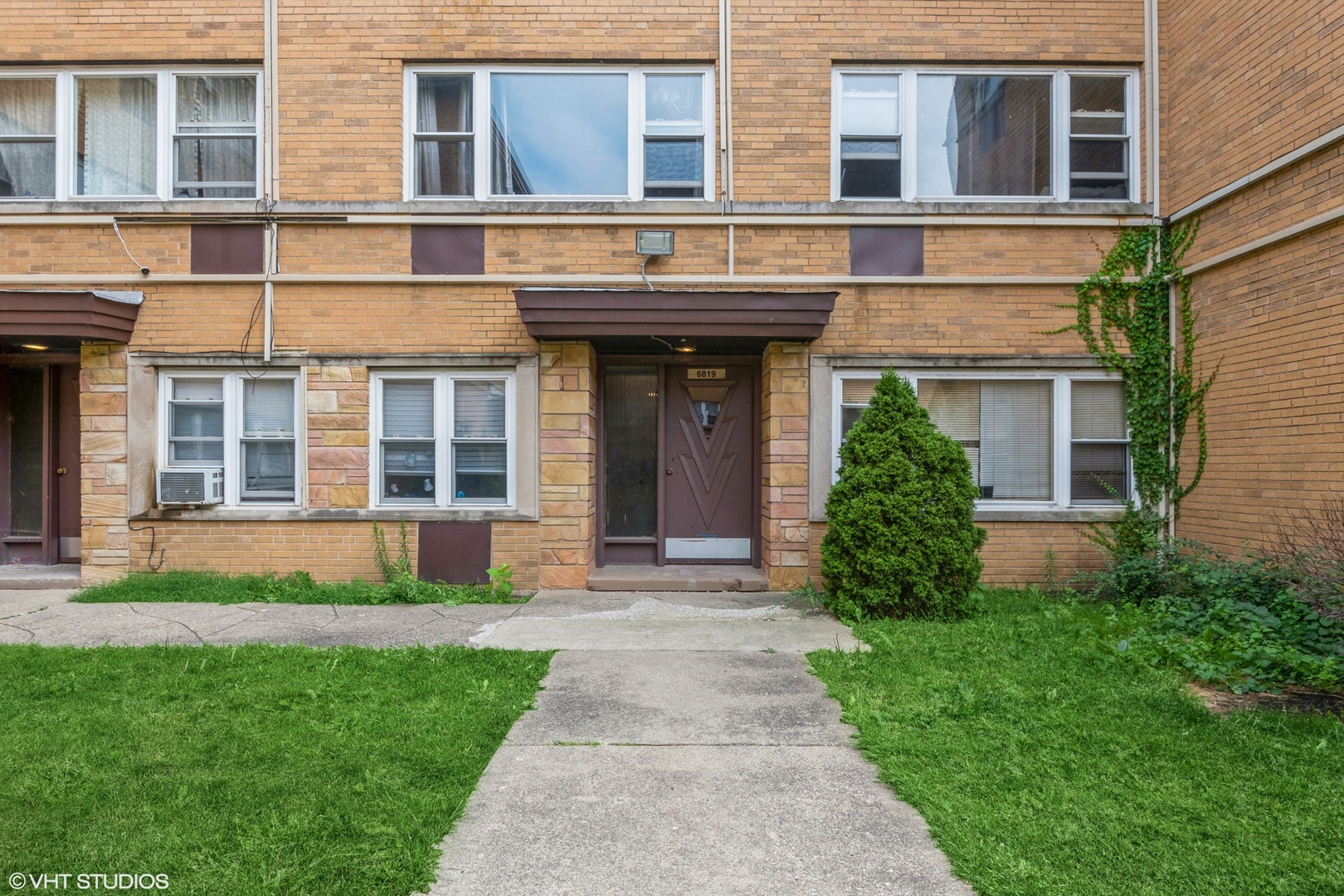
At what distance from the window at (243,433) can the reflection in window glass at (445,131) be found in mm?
2795

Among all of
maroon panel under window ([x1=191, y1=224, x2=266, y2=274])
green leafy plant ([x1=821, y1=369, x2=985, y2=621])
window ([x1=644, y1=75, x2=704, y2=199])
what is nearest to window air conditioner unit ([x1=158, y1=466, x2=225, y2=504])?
maroon panel under window ([x1=191, y1=224, x2=266, y2=274])

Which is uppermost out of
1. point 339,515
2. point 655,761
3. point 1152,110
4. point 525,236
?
point 1152,110

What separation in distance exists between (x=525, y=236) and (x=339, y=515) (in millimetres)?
3614

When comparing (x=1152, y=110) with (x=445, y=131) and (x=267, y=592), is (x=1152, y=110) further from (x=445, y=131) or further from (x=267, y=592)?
(x=267, y=592)

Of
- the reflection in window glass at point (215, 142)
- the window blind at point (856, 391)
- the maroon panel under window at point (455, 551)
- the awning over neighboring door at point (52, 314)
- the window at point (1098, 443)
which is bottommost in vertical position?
the maroon panel under window at point (455, 551)

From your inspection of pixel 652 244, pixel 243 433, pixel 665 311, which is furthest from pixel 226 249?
pixel 665 311

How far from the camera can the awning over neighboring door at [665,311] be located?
7379 millimetres

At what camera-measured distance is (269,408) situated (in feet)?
26.9

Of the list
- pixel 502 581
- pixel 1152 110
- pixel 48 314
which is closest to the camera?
pixel 48 314

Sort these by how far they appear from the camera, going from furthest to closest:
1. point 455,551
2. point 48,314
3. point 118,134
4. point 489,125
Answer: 1. point 118,134
2. point 489,125
3. point 455,551
4. point 48,314

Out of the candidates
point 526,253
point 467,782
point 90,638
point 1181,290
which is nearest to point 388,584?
point 90,638

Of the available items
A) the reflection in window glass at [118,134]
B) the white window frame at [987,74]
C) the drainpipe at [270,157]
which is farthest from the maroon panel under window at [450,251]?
the white window frame at [987,74]

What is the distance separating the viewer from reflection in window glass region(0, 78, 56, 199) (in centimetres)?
829

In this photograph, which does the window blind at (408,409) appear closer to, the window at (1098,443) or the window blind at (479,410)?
the window blind at (479,410)
